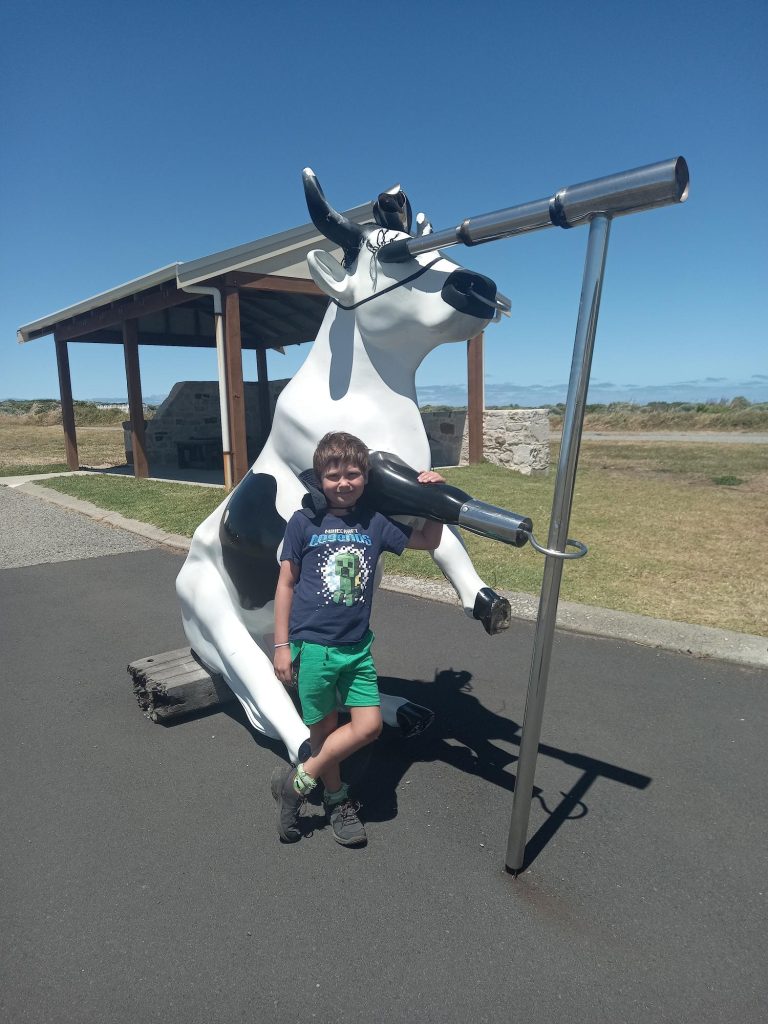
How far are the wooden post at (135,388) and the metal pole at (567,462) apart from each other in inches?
432

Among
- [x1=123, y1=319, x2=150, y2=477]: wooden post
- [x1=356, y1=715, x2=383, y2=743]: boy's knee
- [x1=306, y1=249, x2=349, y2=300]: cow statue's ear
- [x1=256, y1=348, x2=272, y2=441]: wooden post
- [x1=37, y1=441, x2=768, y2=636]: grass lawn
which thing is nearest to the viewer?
[x1=356, y1=715, x2=383, y2=743]: boy's knee

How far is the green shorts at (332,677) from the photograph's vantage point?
2.16 meters

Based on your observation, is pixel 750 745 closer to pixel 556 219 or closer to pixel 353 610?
pixel 353 610

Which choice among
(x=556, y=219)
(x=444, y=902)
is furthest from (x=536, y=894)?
(x=556, y=219)

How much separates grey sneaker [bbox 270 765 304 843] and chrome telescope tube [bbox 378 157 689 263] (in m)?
1.75

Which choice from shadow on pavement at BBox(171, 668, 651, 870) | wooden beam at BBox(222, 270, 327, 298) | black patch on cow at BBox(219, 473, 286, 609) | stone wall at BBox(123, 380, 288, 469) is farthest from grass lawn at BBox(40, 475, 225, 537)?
black patch on cow at BBox(219, 473, 286, 609)

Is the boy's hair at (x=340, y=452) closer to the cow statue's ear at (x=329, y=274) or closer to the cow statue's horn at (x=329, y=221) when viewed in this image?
the cow statue's ear at (x=329, y=274)

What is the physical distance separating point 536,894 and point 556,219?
6.30ft

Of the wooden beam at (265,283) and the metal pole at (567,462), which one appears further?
the wooden beam at (265,283)

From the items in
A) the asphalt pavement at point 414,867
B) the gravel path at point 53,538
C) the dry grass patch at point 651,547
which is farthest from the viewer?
the gravel path at point 53,538

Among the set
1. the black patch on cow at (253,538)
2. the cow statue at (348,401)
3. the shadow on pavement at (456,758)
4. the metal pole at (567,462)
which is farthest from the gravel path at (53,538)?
the metal pole at (567,462)

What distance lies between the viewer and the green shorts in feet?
7.10

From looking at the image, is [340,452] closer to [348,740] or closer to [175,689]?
[348,740]

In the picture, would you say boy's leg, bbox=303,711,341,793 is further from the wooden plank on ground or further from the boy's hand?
the wooden plank on ground
